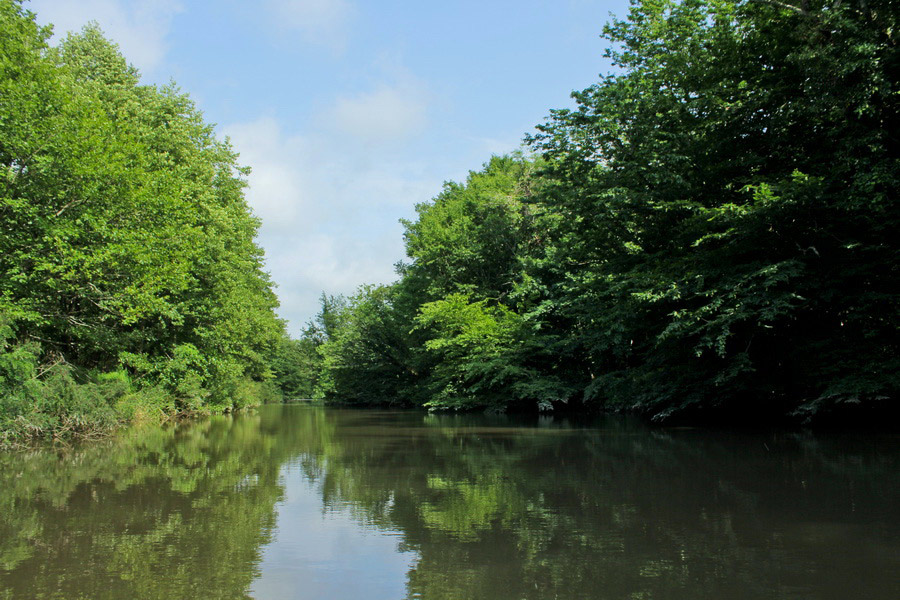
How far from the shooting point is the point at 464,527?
18.6ft

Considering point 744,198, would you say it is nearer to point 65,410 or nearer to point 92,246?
point 92,246

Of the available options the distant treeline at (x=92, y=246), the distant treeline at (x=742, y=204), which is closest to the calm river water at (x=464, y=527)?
the distant treeline at (x=742, y=204)

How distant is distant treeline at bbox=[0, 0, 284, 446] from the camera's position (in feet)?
46.1

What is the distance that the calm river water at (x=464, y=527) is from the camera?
13.4 feet

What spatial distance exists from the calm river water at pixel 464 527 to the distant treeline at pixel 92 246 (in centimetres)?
428

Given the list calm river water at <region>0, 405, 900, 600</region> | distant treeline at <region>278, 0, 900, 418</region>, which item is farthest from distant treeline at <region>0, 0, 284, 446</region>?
distant treeline at <region>278, 0, 900, 418</region>

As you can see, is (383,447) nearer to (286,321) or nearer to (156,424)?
(156,424)

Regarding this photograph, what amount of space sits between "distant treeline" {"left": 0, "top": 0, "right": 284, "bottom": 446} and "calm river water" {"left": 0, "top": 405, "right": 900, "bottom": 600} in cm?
428

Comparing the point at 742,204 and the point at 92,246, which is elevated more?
the point at 742,204

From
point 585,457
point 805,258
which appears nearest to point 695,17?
point 805,258

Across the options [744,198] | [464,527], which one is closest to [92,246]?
[464,527]

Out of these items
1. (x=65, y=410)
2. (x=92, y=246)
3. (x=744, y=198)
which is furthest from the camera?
(x=744, y=198)

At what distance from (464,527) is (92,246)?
45.1 feet

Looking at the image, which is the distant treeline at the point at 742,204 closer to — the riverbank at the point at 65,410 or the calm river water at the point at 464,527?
the calm river water at the point at 464,527
